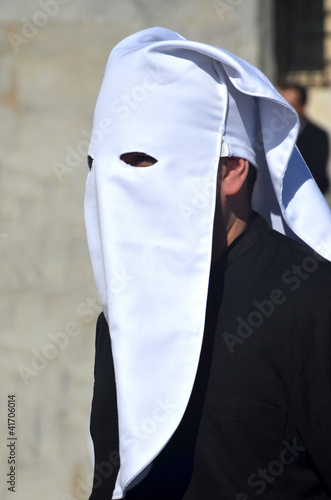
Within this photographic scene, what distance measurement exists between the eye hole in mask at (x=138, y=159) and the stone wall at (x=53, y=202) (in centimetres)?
240

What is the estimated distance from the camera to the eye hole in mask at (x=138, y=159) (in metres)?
2.01

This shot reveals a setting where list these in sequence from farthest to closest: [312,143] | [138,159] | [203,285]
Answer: [312,143]
[138,159]
[203,285]

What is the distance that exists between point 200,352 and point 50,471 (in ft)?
9.58

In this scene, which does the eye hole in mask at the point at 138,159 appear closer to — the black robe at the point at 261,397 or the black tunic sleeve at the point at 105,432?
the black robe at the point at 261,397

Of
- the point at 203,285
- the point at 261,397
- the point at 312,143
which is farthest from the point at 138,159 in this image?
the point at 312,143

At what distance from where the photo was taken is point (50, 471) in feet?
14.8

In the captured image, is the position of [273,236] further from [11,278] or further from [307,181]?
[11,278]

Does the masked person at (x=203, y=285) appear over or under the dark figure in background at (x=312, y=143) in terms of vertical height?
over

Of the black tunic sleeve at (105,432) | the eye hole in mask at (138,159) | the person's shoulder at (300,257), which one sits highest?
the eye hole in mask at (138,159)

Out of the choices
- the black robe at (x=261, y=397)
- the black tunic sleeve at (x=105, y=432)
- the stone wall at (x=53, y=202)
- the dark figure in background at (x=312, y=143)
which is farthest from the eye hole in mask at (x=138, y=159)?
the dark figure in background at (x=312, y=143)

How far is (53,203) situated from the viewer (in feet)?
14.5

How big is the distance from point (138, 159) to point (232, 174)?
0.84ft

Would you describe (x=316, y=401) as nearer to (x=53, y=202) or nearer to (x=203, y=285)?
(x=203, y=285)

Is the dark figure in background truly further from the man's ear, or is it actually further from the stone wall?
the man's ear
